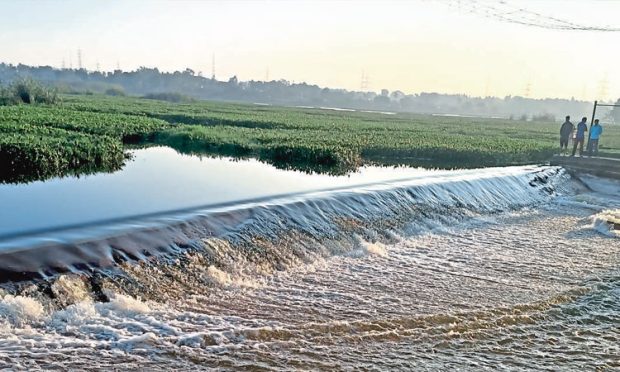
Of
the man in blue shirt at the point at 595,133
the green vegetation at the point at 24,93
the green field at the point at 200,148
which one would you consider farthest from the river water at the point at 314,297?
the green vegetation at the point at 24,93

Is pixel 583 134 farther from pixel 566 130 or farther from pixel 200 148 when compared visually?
pixel 200 148

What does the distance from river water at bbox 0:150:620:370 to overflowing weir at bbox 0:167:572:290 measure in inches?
1.5

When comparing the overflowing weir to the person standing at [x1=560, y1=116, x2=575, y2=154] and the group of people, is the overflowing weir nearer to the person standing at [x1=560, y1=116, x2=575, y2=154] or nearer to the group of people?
the group of people

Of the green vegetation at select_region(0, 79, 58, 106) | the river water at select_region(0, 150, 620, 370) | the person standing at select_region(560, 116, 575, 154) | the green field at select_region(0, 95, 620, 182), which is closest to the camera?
the river water at select_region(0, 150, 620, 370)

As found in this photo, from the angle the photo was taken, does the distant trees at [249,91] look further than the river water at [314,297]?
Yes

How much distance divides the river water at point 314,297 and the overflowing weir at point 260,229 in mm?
38

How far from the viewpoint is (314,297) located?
6641 mm

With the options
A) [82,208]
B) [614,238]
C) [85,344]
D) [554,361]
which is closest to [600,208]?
[614,238]

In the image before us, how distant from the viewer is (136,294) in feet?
19.7

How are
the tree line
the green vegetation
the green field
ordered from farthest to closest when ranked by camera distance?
the tree line → the green vegetation → the green field

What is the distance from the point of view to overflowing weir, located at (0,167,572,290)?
20.5 ft

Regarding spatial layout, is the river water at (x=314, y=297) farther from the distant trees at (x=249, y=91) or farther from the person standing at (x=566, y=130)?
the distant trees at (x=249, y=91)

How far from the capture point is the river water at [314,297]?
16.6 feet

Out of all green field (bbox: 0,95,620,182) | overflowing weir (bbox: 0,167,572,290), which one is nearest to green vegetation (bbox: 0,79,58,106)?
green field (bbox: 0,95,620,182)
